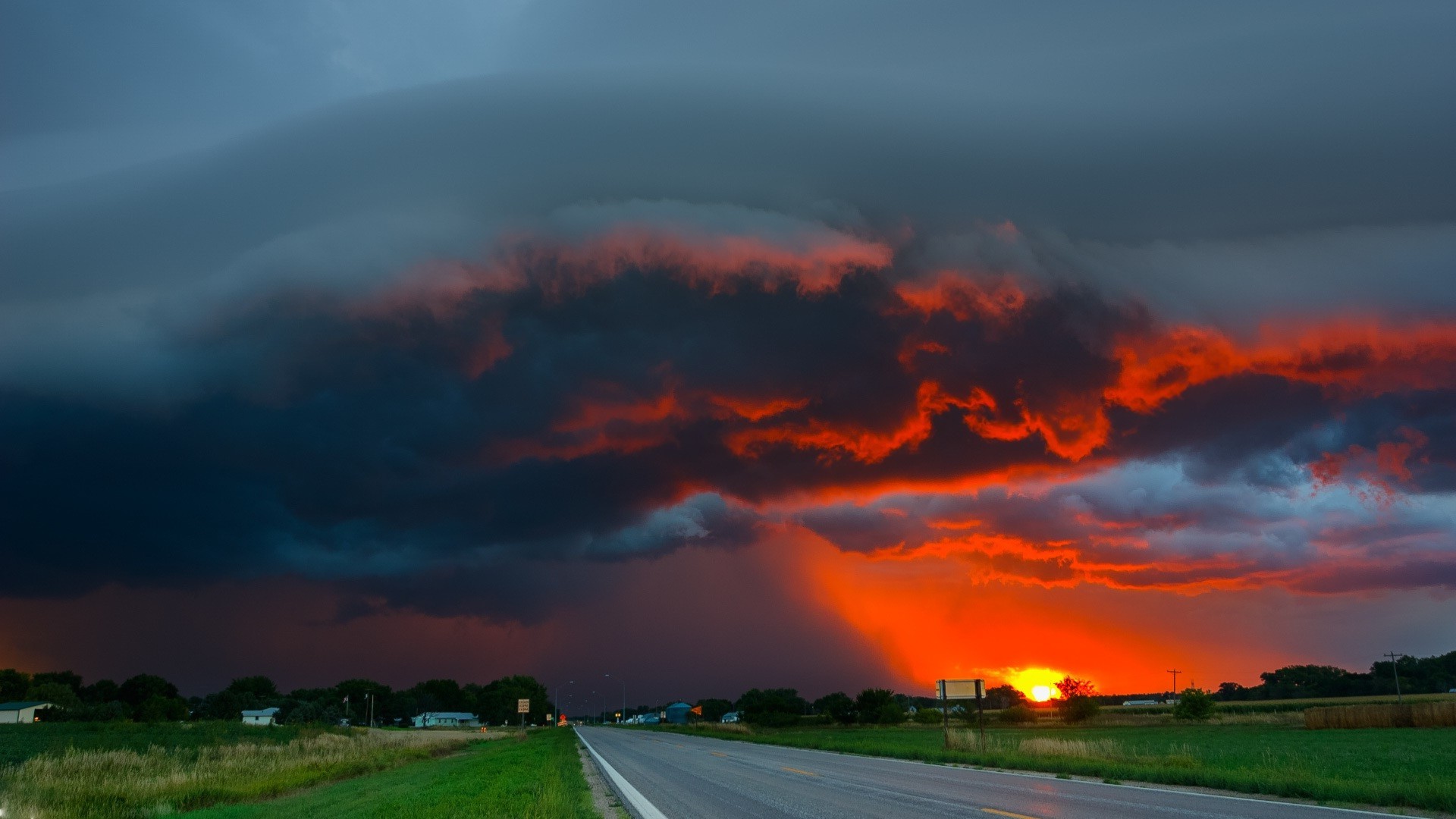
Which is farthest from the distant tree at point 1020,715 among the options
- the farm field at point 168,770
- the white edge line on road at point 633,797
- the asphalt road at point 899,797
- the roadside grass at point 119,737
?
the asphalt road at point 899,797

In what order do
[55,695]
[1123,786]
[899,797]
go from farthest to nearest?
[55,695] → [1123,786] → [899,797]

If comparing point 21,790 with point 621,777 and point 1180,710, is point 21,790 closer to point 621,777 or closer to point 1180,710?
point 621,777

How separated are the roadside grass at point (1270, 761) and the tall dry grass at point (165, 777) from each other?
2623cm

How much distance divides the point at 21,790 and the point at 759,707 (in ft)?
546

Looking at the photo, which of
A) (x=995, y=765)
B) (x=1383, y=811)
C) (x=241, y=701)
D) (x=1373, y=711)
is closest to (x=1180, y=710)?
(x=1373, y=711)

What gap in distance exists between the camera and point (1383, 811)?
597 inches

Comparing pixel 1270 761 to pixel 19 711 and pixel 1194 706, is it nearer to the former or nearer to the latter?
pixel 1194 706

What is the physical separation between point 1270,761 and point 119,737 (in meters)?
85.1

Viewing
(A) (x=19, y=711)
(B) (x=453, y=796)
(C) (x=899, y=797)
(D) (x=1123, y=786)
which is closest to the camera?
(C) (x=899, y=797)

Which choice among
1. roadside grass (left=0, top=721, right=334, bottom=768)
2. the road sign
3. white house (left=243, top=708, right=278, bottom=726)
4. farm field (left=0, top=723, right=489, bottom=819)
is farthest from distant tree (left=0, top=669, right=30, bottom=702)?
the road sign

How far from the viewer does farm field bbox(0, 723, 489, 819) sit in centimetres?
2831

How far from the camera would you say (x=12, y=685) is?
578ft

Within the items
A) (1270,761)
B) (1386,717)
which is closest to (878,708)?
(1386,717)

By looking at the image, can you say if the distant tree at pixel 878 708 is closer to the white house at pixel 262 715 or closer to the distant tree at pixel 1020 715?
the distant tree at pixel 1020 715
